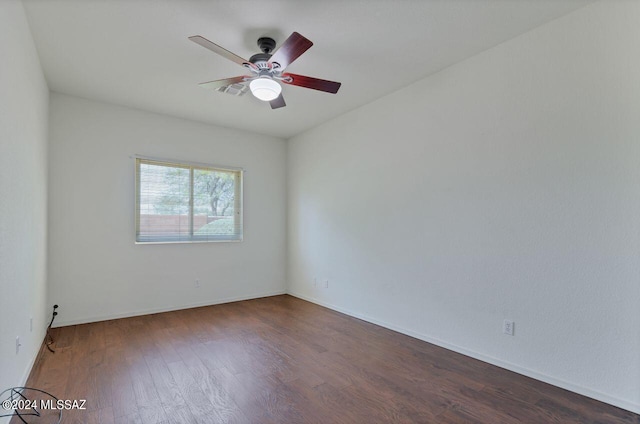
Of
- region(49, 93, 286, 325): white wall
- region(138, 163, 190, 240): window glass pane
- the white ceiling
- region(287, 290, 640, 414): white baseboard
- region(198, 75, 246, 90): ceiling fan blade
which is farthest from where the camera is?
region(138, 163, 190, 240): window glass pane

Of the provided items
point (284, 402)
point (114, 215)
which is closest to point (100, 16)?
point (114, 215)

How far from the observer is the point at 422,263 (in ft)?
10.5

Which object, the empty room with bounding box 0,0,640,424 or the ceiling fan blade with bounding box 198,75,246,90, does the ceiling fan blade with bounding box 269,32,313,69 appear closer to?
the empty room with bounding box 0,0,640,424

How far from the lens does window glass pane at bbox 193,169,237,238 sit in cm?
448

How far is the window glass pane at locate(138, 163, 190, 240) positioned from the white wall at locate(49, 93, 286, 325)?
14 cm

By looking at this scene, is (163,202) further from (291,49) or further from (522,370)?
(522,370)

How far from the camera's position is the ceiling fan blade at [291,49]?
195cm

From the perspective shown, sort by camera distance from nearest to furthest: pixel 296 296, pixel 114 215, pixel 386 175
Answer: pixel 386 175 < pixel 114 215 < pixel 296 296

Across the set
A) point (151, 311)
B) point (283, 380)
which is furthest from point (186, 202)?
point (283, 380)

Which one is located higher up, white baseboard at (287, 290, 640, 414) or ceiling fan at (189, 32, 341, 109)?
ceiling fan at (189, 32, 341, 109)

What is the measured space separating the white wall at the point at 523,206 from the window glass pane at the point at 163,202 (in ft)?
8.19

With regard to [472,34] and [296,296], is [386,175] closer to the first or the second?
[472,34]

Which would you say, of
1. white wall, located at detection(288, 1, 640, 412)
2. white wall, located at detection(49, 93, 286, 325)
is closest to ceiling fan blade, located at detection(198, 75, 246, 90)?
white wall, located at detection(288, 1, 640, 412)

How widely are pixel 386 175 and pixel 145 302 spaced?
3.45 meters
